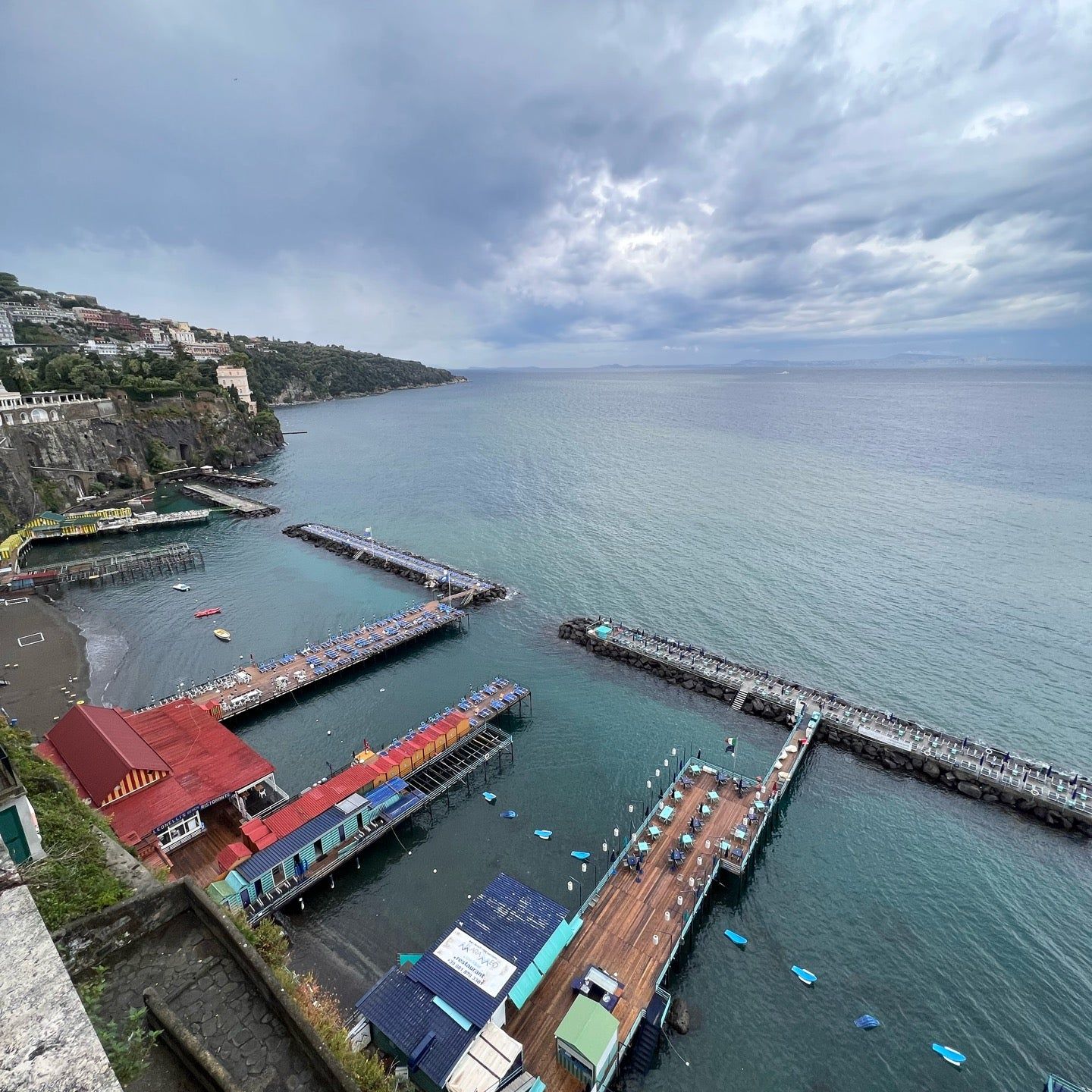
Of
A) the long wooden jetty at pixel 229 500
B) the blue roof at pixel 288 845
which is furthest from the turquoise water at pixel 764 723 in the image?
the long wooden jetty at pixel 229 500

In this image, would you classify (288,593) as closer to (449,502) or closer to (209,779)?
(209,779)

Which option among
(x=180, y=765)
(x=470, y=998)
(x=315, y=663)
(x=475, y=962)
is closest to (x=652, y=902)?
(x=475, y=962)

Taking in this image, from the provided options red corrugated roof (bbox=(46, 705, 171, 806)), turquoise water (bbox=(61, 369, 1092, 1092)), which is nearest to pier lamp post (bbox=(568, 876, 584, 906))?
turquoise water (bbox=(61, 369, 1092, 1092))

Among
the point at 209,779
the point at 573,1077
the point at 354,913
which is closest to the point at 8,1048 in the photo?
the point at 573,1077

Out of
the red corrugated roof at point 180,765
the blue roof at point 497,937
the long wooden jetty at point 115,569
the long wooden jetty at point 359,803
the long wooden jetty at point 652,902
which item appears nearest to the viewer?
the blue roof at point 497,937

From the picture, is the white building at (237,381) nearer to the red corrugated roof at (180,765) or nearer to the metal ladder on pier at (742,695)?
the red corrugated roof at (180,765)

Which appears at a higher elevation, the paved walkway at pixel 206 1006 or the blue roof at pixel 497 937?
the paved walkway at pixel 206 1006

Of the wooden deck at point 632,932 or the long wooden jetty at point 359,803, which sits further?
the long wooden jetty at point 359,803

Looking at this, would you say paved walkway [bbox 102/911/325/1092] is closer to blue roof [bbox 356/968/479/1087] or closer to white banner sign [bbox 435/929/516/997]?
blue roof [bbox 356/968/479/1087]
